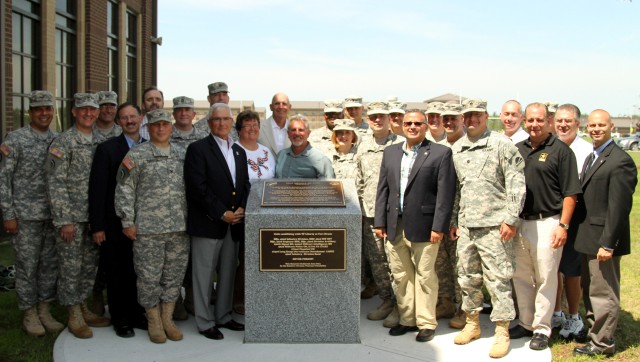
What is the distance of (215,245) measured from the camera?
5.30 metres

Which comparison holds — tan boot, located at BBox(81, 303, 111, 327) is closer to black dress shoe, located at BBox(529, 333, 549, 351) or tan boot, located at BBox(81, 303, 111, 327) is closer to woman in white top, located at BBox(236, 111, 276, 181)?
woman in white top, located at BBox(236, 111, 276, 181)

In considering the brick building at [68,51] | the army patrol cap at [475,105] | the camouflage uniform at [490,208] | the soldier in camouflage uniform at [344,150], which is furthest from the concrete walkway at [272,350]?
the brick building at [68,51]

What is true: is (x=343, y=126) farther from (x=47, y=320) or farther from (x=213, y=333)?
(x=47, y=320)

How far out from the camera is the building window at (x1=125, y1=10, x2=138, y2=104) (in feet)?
48.8

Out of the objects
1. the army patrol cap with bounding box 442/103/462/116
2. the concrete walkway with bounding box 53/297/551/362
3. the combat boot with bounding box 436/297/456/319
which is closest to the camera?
the concrete walkway with bounding box 53/297/551/362

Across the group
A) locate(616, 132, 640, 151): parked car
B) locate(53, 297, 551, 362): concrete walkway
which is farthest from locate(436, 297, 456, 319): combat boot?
locate(616, 132, 640, 151): parked car

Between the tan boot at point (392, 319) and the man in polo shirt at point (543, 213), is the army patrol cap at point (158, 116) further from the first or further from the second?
the man in polo shirt at point (543, 213)

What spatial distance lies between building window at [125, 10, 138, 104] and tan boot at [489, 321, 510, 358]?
12.3 meters

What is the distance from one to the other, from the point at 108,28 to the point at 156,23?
3.60m

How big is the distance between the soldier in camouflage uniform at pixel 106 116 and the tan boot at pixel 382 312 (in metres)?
3.15

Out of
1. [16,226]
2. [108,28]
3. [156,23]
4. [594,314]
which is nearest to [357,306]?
[594,314]

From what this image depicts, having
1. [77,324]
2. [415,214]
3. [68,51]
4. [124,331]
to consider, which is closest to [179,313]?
[124,331]

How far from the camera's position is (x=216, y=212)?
515cm

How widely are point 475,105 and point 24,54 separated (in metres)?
7.65
